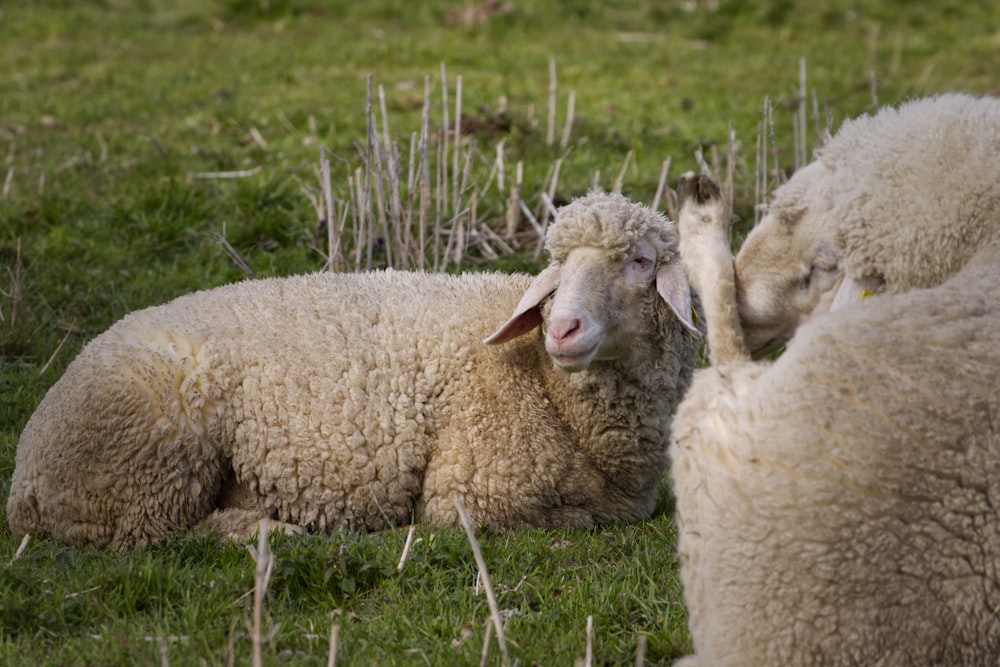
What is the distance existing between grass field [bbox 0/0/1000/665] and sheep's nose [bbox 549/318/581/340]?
2.37 ft

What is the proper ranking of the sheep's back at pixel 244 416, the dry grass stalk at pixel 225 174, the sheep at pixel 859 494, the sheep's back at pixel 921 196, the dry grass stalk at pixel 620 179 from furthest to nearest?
the dry grass stalk at pixel 225 174, the dry grass stalk at pixel 620 179, the sheep's back at pixel 244 416, the sheep's back at pixel 921 196, the sheep at pixel 859 494

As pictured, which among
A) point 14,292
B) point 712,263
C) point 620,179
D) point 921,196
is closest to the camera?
point 921,196

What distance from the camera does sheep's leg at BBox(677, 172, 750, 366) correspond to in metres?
3.26

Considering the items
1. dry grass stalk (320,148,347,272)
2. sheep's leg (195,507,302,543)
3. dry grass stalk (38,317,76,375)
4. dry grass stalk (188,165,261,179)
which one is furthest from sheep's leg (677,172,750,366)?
dry grass stalk (188,165,261,179)

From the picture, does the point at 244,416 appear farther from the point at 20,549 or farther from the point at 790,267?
the point at 790,267

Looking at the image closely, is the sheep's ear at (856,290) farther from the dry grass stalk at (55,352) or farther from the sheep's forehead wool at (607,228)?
the dry grass stalk at (55,352)

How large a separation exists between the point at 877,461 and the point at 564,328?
5.38 feet

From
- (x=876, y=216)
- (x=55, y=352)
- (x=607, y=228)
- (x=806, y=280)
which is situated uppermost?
(x=876, y=216)

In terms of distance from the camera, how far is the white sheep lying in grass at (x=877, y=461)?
265 cm

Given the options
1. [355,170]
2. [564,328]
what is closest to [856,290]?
[564,328]

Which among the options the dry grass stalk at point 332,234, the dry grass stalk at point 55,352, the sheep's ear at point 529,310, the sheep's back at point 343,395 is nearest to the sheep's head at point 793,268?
the sheep's ear at point 529,310

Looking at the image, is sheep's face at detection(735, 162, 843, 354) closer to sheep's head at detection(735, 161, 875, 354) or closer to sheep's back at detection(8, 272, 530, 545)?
sheep's head at detection(735, 161, 875, 354)

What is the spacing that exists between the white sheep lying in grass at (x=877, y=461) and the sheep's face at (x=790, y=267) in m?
0.17

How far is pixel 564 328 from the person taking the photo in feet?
13.6
